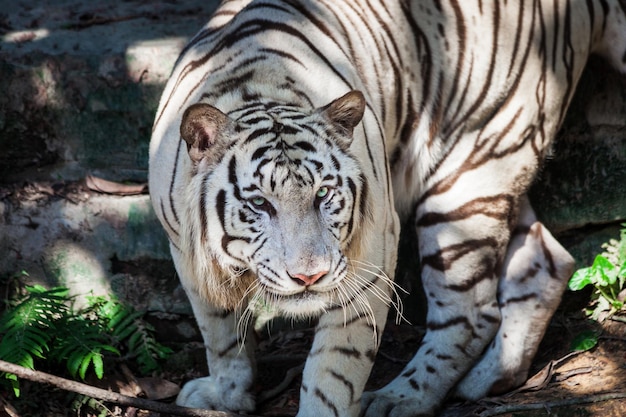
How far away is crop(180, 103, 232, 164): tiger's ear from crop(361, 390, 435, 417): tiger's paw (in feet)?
4.27

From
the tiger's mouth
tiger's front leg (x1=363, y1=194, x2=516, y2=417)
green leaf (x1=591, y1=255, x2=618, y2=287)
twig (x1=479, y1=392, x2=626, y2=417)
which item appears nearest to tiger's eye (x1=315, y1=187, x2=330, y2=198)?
the tiger's mouth

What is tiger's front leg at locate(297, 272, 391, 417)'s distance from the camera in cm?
327

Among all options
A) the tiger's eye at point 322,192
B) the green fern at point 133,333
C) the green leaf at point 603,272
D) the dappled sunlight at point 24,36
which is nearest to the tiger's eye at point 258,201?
the tiger's eye at point 322,192

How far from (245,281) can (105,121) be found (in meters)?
1.65

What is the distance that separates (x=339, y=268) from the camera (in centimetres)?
287

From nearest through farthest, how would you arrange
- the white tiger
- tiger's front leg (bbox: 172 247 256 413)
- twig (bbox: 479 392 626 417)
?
the white tiger < twig (bbox: 479 392 626 417) < tiger's front leg (bbox: 172 247 256 413)

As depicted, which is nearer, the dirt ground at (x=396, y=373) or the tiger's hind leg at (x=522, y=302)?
the dirt ground at (x=396, y=373)

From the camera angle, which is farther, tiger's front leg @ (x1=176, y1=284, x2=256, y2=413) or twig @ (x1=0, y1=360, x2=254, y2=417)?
tiger's front leg @ (x1=176, y1=284, x2=256, y2=413)

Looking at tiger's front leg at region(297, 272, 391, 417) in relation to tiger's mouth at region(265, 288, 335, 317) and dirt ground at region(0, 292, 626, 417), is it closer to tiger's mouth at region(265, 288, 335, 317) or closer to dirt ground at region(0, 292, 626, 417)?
tiger's mouth at region(265, 288, 335, 317)

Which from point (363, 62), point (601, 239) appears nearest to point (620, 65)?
point (601, 239)

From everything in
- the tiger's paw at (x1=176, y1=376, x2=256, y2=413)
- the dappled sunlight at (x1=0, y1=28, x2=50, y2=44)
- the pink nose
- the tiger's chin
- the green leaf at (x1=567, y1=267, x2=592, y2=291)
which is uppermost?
the dappled sunlight at (x1=0, y1=28, x2=50, y2=44)

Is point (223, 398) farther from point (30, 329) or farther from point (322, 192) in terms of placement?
point (322, 192)

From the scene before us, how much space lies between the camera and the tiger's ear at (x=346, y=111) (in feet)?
9.56

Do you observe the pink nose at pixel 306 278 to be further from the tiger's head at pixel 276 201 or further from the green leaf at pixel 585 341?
the green leaf at pixel 585 341
